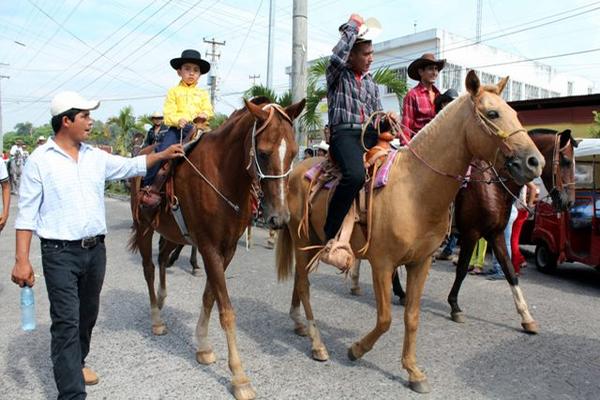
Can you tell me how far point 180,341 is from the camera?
4645 mm

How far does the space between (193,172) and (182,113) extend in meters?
1.45

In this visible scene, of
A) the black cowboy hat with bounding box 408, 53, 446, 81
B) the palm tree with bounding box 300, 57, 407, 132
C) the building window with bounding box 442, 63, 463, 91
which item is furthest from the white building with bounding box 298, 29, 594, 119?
the black cowboy hat with bounding box 408, 53, 446, 81

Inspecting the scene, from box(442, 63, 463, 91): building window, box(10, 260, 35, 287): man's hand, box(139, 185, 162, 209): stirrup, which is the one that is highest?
box(442, 63, 463, 91): building window

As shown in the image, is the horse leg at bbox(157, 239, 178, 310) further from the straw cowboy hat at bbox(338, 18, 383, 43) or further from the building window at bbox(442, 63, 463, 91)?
the building window at bbox(442, 63, 463, 91)

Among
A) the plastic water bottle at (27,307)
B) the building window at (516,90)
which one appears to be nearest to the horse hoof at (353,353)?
the plastic water bottle at (27,307)

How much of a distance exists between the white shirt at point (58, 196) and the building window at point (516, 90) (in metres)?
36.4

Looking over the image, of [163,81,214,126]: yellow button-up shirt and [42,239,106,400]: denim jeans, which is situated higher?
[163,81,214,126]: yellow button-up shirt

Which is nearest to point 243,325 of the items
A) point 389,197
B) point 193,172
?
point 193,172

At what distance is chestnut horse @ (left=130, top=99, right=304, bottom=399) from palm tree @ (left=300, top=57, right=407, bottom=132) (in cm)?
783

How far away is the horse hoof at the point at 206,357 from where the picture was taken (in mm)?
4074

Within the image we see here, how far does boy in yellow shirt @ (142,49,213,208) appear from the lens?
504 centimetres

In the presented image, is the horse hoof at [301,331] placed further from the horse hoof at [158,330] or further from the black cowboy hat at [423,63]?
the black cowboy hat at [423,63]

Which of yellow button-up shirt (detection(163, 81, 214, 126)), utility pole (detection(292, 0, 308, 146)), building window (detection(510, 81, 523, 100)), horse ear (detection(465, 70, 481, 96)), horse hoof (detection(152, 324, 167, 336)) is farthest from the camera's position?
building window (detection(510, 81, 523, 100))

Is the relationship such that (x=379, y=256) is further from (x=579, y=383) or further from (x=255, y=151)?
(x=579, y=383)
